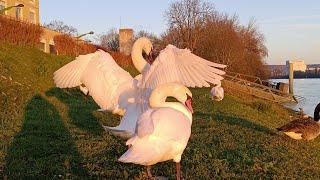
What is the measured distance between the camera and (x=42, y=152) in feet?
28.3

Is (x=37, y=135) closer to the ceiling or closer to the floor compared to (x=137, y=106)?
closer to the floor

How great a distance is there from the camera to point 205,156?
8.56 metres

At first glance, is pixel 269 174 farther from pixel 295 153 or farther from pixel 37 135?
pixel 37 135

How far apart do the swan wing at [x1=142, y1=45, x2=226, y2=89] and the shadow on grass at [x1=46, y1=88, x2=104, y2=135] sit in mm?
3045

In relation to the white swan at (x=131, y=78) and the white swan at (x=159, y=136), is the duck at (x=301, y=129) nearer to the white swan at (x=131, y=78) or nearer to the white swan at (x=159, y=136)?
the white swan at (x=131, y=78)

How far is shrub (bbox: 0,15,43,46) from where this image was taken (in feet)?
81.9

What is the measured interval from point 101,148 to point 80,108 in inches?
270

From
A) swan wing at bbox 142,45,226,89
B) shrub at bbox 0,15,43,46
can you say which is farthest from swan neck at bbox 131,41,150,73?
shrub at bbox 0,15,43,46

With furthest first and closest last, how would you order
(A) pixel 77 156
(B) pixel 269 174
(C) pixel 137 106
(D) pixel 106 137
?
(D) pixel 106 137 → (C) pixel 137 106 → (A) pixel 77 156 → (B) pixel 269 174

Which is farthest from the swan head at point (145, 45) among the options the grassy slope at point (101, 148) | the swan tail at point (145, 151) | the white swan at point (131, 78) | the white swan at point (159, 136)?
the swan tail at point (145, 151)

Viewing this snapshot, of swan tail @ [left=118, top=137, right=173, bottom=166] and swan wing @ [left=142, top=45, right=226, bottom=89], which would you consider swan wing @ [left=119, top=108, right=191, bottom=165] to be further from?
swan wing @ [left=142, top=45, right=226, bottom=89]

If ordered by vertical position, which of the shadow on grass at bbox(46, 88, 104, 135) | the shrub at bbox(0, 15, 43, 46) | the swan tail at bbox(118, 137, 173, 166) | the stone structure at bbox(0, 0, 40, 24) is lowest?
the shadow on grass at bbox(46, 88, 104, 135)

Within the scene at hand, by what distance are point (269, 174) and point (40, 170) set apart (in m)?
Answer: 3.51

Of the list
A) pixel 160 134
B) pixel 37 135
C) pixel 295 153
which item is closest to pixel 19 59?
pixel 37 135
